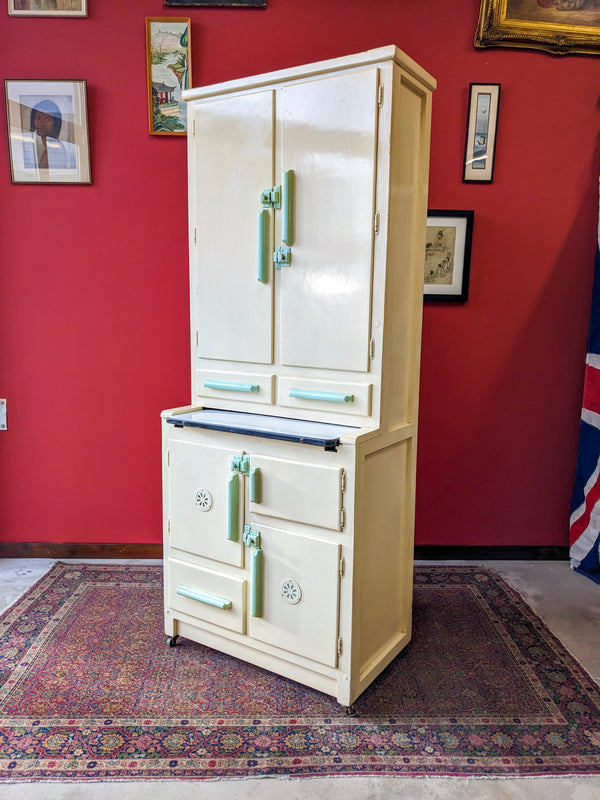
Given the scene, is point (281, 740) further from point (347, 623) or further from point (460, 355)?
point (460, 355)

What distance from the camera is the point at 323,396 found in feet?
6.15

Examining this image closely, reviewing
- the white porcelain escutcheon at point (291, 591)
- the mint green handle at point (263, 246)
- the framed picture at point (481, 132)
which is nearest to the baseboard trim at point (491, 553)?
the white porcelain escutcheon at point (291, 591)

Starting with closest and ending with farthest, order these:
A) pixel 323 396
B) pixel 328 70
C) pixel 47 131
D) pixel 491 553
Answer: pixel 328 70
pixel 323 396
pixel 47 131
pixel 491 553

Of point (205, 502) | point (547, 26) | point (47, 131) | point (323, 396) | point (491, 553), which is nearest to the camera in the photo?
point (323, 396)

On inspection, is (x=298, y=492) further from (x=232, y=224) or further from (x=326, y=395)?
(x=232, y=224)

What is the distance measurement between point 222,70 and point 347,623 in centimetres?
240

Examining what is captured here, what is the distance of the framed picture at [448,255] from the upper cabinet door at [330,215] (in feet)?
3.23

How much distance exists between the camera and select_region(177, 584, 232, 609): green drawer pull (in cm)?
197

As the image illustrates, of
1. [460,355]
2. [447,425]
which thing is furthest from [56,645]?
[460,355]

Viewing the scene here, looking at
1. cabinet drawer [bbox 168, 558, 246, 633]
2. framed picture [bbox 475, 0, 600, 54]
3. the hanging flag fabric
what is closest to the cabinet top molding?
framed picture [bbox 475, 0, 600, 54]

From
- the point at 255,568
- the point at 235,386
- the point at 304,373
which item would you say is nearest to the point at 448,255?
the point at 304,373

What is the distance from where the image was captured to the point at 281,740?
5.43ft

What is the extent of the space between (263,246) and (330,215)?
257 millimetres

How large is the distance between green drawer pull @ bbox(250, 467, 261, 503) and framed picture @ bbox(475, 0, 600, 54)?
7.07 ft
